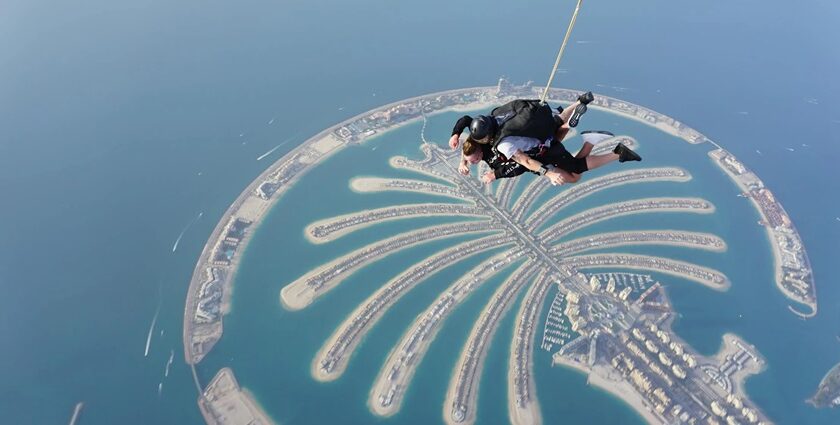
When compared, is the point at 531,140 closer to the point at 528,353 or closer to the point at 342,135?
the point at 528,353

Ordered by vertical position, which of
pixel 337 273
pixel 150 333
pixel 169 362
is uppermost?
pixel 150 333

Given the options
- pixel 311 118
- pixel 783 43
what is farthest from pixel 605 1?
pixel 311 118

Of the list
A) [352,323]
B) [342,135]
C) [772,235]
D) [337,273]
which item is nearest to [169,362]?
[352,323]

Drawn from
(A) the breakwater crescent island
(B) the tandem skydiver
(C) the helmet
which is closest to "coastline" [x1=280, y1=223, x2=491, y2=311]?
(A) the breakwater crescent island

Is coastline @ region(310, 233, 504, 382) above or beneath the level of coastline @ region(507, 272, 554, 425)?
above

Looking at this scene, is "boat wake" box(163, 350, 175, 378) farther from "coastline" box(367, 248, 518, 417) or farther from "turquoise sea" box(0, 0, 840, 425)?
"coastline" box(367, 248, 518, 417)

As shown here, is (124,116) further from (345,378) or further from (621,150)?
(621,150)
